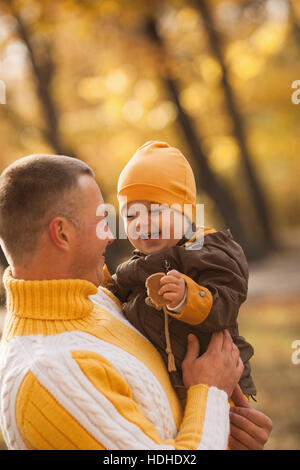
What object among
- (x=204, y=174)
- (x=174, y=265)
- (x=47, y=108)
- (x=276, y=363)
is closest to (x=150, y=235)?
(x=174, y=265)

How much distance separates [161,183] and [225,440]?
0.94m

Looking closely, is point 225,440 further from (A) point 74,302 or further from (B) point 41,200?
(B) point 41,200

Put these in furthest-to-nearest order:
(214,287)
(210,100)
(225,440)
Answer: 1. (210,100)
2. (214,287)
3. (225,440)

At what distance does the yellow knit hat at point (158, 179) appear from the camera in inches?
80.0

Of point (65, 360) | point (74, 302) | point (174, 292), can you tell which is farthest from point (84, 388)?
point (174, 292)

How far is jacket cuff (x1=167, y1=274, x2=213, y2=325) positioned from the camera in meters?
1.76

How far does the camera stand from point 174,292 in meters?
1.73

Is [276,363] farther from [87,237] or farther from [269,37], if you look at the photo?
[269,37]

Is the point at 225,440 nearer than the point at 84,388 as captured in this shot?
No

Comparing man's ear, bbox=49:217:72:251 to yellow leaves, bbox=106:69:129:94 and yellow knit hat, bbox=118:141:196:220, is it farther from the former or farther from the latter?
yellow leaves, bbox=106:69:129:94

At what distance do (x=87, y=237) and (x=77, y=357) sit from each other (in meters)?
0.42

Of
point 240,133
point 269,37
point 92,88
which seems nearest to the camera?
point 92,88

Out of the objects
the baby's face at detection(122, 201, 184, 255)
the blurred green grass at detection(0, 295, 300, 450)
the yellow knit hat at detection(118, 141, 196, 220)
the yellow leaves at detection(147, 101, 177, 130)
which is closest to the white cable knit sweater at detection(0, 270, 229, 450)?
the baby's face at detection(122, 201, 184, 255)

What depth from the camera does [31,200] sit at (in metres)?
1.67
